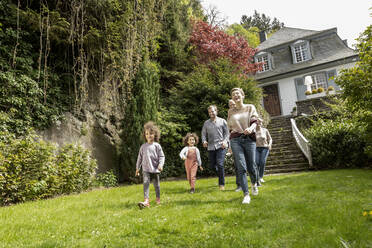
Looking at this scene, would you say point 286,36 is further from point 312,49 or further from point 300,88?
point 300,88

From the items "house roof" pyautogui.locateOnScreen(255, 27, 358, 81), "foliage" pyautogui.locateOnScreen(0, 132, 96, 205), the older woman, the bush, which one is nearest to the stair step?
the bush

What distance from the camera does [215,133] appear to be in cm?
625

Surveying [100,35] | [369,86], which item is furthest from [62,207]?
[369,86]

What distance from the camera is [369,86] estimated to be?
5770mm

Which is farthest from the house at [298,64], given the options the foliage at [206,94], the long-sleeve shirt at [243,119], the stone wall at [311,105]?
the long-sleeve shirt at [243,119]

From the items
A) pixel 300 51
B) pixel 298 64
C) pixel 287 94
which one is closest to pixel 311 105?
pixel 287 94

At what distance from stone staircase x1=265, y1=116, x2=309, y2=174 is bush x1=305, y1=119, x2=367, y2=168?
762mm

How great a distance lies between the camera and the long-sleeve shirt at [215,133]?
20.3 feet

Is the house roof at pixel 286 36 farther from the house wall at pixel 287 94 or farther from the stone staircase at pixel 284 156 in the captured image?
the stone staircase at pixel 284 156

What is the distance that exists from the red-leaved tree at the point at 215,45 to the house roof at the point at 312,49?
16.6 feet

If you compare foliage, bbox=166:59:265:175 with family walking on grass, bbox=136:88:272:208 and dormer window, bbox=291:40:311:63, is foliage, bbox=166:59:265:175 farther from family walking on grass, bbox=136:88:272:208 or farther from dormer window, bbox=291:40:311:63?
dormer window, bbox=291:40:311:63

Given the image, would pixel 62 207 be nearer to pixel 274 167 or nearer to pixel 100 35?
pixel 100 35

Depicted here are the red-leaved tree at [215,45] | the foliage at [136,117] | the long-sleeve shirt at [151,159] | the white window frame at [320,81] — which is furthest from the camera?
the white window frame at [320,81]

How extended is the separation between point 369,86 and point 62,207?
7611mm
